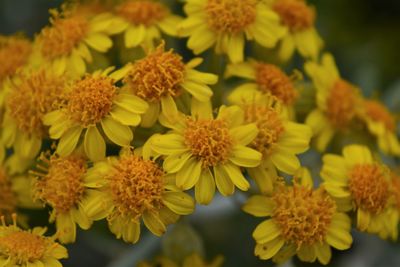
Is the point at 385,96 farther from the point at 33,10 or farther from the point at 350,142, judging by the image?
the point at 33,10

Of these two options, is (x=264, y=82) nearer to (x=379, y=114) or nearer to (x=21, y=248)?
(x=379, y=114)

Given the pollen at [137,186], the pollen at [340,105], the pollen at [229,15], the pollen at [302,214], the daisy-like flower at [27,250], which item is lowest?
the daisy-like flower at [27,250]

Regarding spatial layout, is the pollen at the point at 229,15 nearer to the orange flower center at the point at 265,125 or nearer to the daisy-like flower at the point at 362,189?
the orange flower center at the point at 265,125

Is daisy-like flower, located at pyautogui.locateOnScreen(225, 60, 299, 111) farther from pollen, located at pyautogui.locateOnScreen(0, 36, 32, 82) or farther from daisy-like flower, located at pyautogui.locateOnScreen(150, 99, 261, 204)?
pollen, located at pyautogui.locateOnScreen(0, 36, 32, 82)


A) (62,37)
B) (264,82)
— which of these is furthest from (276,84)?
(62,37)

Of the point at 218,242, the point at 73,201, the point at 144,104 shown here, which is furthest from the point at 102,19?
the point at 218,242

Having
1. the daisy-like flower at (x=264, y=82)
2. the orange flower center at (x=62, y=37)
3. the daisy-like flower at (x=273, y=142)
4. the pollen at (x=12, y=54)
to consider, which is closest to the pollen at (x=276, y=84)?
the daisy-like flower at (x=264, y=82)

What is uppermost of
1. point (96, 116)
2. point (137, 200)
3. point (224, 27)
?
point (224, 27)
